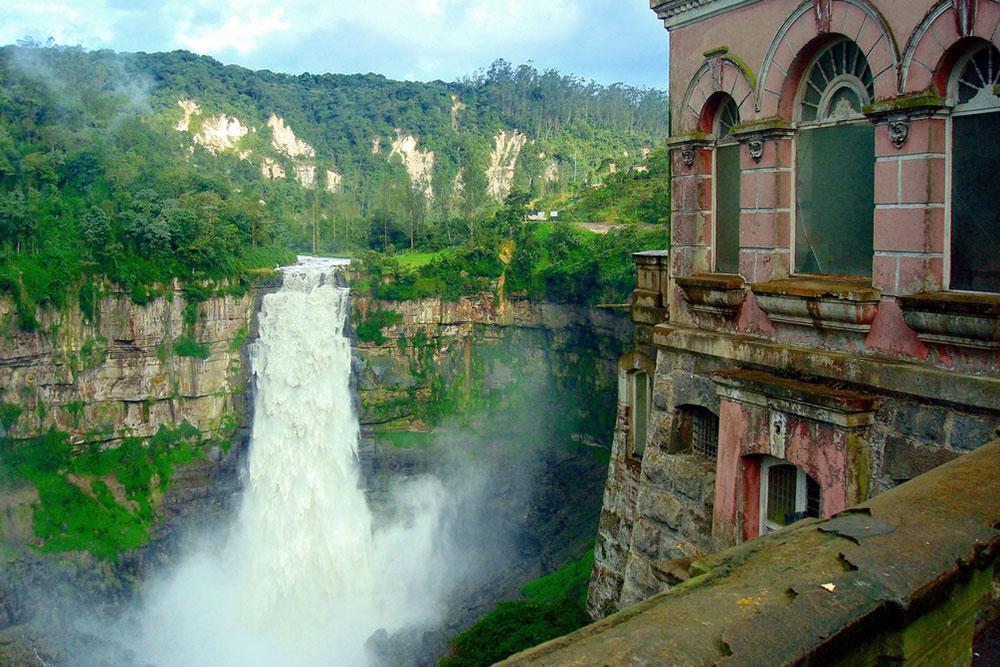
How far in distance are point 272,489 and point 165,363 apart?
5.73 m

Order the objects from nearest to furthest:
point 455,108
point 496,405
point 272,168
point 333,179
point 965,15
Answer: point 965,15, point 496,405, point 272,168, point 333,179, point 455,108

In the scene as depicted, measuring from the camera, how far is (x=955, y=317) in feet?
16.1

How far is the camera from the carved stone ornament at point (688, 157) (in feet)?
23.6

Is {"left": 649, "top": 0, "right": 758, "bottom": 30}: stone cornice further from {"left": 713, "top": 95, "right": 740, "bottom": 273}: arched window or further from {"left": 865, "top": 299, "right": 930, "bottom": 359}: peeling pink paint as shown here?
{"left": 865, "top": 299, "right": 930, "bottom": 359}: peeling pink paint

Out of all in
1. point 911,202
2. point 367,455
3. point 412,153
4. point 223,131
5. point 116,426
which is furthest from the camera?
point 412,153

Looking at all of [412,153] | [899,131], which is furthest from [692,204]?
[412,153]

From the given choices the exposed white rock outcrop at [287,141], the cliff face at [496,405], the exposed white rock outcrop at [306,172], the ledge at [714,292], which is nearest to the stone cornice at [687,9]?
the ledge at [714,292]

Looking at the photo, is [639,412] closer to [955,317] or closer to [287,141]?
[955,317]

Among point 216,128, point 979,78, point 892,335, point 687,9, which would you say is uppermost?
point 216,128

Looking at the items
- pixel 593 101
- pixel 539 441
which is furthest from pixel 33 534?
pixel 593 101

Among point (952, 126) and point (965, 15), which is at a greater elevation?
point (965, 15)

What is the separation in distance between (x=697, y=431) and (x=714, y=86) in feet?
9.44

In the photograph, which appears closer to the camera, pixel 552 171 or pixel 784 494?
pixel 784 494

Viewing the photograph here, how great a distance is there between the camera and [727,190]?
7.07 meters
